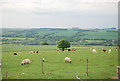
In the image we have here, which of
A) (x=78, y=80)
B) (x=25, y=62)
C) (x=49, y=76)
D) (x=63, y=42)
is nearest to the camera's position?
(x=78, y=80)

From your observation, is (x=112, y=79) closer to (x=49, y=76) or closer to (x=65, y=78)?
(x=65, y=78)

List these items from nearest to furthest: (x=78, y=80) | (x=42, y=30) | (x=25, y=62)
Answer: (x=78, y=80) → (x=25, y=62) → (x=42, y=30)

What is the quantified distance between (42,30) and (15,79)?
140 metres

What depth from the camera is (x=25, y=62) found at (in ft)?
67.1

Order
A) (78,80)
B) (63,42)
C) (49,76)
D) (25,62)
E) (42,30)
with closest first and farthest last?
(78,80), (49,76), (25,62), (63,42), (42,30)

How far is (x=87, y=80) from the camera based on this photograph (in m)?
12.9

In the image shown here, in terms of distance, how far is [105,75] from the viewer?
46.8ft

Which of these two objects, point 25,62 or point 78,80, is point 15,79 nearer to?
point 78,80

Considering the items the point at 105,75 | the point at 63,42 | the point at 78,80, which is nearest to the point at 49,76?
the point at 78,80

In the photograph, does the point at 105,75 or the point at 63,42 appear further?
the point at 63,42

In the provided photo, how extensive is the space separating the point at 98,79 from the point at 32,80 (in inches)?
196

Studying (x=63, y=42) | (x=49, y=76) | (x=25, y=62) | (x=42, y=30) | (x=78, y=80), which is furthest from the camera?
(x=42, y=30)

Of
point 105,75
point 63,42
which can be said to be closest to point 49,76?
point 105,75

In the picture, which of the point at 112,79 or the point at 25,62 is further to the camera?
the point at 25,62
